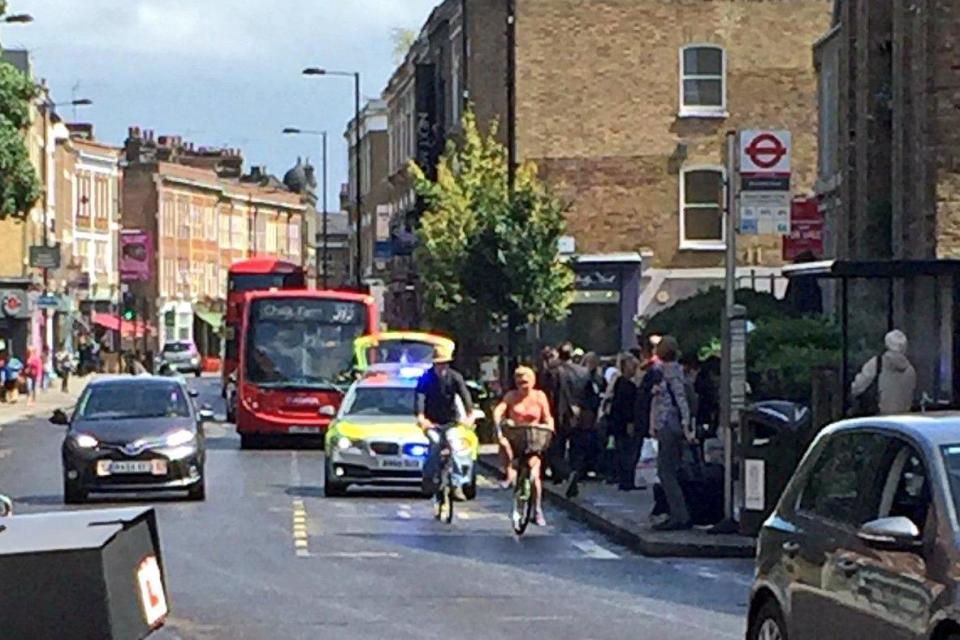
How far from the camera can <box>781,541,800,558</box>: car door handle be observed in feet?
38.0

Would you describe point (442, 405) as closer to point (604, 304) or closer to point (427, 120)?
point (604, 304)

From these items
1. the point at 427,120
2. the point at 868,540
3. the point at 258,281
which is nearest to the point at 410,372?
the point at 868,540

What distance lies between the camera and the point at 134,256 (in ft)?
389

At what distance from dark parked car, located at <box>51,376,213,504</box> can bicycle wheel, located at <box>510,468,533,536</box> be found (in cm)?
552

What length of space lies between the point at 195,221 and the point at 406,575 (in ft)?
390

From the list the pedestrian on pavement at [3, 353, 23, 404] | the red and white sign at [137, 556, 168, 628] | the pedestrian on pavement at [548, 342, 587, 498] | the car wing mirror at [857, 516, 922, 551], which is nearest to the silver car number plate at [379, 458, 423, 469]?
the pedestrian on pavement at [548, 342, 587, 498]

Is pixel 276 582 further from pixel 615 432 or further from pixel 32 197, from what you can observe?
pixel 32 197

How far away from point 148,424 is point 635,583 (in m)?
Answer: 10.6

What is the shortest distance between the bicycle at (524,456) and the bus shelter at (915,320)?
299 centimetres

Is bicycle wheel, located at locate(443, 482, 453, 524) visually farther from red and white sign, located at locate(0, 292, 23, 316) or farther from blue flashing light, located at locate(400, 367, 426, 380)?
red and white sign, located at locate(0, 292, 23, 316)

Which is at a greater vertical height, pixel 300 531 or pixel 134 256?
pixel 134 256

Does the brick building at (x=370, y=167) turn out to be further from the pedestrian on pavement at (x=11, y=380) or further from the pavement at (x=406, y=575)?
the pavement at (x=406, y=575)

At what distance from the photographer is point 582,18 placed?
57750 mm

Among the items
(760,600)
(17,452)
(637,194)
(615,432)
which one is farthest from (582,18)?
(760,600)
